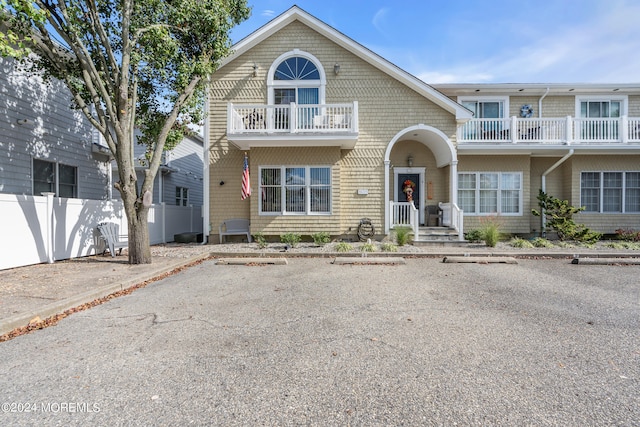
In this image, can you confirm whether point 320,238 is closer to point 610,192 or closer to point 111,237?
point 111,237

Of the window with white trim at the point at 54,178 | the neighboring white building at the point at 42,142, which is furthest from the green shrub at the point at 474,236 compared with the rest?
the window with white trim at the point at 54,178

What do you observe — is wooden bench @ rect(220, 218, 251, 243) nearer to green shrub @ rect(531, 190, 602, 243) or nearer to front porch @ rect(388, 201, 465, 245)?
front porch @ rect(388, 201, 465, 245)

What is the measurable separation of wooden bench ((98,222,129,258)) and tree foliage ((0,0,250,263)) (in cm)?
178

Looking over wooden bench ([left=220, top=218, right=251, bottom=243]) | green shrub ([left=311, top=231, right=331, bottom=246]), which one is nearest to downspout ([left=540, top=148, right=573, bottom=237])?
green shrub ([left=311, top=231, right=331, bottom=246])

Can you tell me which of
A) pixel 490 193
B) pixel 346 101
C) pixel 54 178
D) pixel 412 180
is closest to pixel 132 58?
pixel 54 178

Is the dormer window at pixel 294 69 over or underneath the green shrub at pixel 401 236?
over

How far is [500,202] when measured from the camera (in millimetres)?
13836

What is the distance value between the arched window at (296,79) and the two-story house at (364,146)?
0.13 ft

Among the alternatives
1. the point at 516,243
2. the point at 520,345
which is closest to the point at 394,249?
the point at 516,243

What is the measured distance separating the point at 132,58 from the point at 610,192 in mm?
18702

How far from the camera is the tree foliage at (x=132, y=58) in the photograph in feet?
25.5

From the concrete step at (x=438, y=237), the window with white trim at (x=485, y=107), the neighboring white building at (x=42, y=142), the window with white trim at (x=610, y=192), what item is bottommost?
the concrete step at (x=438, y=237)

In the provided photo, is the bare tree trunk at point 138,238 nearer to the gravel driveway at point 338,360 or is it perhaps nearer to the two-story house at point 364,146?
the gravel driveway at point 338,360

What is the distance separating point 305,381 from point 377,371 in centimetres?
68
